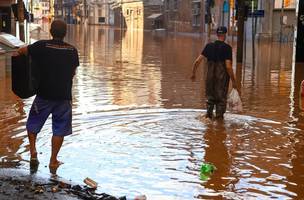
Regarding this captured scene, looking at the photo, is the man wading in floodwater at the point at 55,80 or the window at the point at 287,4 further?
the window at the point at 287,4

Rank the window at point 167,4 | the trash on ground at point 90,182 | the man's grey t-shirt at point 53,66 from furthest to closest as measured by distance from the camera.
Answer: the window at point 167,4 < the man's grey t-shirt at point 53,66 < the trash on ground at point 90,182

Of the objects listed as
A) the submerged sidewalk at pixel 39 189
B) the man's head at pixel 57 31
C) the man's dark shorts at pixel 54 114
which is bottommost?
the submerged sidewalk at pixel 39 189

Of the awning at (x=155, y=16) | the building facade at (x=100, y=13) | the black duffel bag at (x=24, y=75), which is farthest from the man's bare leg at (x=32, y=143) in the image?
the building facade at (x=100, y=13)

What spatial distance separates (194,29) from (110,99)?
56.1 meters

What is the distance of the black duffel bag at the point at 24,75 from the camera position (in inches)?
267

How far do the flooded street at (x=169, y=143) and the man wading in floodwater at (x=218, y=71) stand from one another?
13.4 inches

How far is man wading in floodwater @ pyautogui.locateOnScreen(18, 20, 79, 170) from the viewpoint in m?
6.65

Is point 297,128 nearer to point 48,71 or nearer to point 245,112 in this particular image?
point 245,112

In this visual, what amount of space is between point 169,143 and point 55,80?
2393mm

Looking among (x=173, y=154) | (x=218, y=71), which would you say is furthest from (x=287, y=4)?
(x=173, y=154)

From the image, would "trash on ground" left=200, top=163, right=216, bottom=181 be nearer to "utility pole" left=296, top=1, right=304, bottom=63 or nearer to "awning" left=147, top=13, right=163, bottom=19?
"utility pole" left=296, top=1, right=304, bottom=63

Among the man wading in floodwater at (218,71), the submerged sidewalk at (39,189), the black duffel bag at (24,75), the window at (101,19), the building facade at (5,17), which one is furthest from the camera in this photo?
the window at (101,19)

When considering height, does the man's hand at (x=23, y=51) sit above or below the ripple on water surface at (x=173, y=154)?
above

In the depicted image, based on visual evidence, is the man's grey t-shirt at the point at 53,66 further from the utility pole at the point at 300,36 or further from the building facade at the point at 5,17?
the building facade at the point at 5,17
